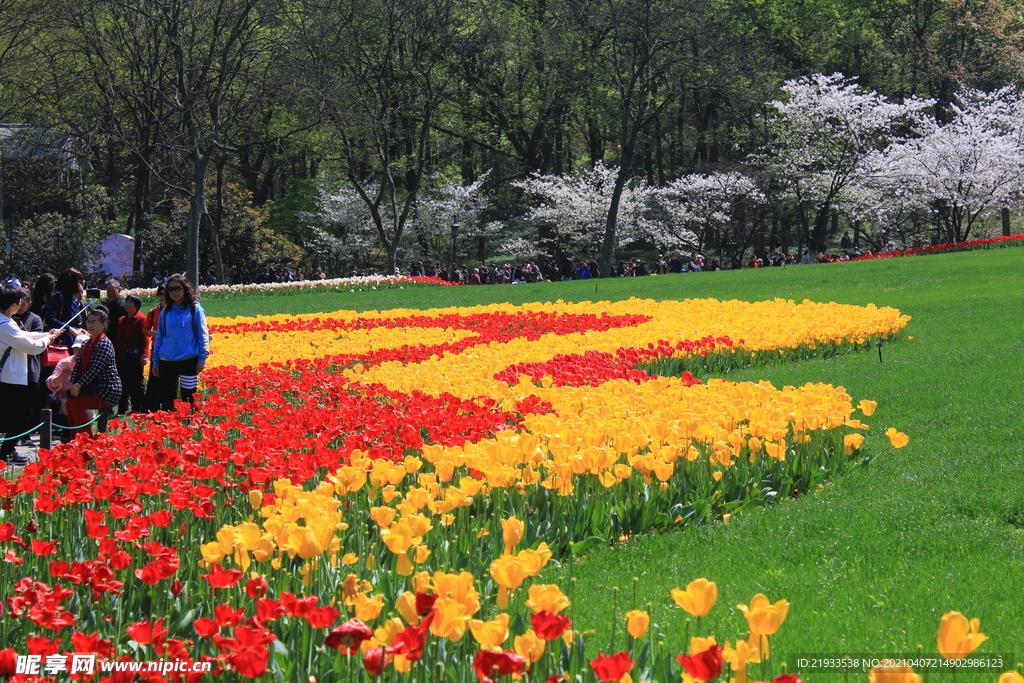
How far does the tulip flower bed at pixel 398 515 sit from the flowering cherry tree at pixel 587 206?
3536 centimetres

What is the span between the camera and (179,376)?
9.07 meters

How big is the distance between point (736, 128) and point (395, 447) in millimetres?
44157

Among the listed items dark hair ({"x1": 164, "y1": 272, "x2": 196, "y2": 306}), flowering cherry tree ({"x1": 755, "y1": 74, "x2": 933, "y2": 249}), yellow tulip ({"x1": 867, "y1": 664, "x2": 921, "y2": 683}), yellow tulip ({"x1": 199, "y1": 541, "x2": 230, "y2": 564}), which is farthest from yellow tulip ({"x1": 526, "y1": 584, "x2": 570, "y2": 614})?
flowering cherry tree ({"x1": 755, "y1": 74, "x2": 933, "y2": 249})

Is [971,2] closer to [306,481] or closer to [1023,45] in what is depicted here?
[1023,45]

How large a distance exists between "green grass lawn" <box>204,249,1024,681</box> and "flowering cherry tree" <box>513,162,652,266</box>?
34989 millimetres

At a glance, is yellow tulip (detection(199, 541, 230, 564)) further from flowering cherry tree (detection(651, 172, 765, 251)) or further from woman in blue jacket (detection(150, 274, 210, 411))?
flowering cherry tree (detection(651, 172, 765, 251))

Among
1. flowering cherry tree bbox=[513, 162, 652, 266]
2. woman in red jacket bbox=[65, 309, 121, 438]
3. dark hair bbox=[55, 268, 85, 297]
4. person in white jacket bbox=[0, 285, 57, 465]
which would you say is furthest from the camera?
flowering cherry tree bbox=[513, 162, 652, 266]

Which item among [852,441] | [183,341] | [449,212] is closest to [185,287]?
[183,341]

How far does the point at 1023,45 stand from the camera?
4409 cm

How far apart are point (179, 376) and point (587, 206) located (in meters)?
36.9

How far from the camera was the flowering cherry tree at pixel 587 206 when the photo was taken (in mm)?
44594

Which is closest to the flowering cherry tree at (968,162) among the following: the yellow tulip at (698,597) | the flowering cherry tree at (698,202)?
the flowering cherry tree at (698,202)

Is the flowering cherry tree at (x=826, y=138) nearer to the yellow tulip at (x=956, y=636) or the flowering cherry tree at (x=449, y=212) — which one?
the flowering cherry tree at (x=449, y=212)

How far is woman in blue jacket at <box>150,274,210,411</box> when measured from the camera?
8.83 m
